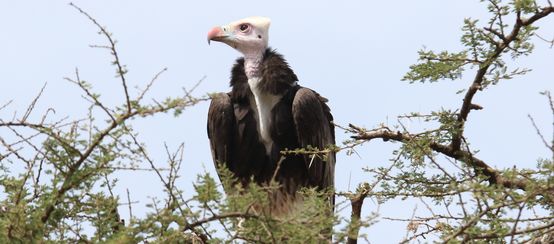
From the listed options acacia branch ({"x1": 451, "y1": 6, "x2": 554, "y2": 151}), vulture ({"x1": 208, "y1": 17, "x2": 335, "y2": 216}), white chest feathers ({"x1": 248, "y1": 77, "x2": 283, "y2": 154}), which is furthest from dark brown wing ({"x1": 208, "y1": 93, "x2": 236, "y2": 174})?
acacia branch ({"x1": 451, "y1": 6, "x2": 554, "y2": 151})

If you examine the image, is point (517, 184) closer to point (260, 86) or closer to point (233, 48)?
point (260, 86)

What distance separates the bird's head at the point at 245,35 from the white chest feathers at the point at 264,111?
528mm

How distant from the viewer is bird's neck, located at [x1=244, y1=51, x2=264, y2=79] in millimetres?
8258

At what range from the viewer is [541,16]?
630cm

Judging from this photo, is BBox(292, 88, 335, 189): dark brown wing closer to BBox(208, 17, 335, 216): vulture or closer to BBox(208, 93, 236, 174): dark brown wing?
BBox(208, 17, 335, 216): vulture

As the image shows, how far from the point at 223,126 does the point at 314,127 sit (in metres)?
0.60

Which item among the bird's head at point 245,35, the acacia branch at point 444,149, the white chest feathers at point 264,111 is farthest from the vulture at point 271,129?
the acacia branch at point 444,149

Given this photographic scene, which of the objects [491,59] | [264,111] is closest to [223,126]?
[264,111]

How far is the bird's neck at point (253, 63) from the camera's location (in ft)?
27.1

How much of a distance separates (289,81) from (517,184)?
85.9 inches

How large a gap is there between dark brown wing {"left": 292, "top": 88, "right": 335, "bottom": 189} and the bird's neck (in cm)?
37

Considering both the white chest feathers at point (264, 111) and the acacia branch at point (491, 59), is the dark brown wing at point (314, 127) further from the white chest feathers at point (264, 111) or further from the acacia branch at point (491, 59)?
the acacia branch at point (491, 59)

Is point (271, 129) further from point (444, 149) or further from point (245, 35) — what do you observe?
point (444, 149)

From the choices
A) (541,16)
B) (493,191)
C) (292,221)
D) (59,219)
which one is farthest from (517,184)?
(59,219)
